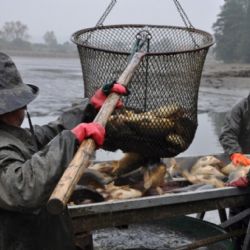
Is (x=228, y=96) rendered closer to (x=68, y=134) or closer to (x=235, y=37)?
(x=68, y=134)

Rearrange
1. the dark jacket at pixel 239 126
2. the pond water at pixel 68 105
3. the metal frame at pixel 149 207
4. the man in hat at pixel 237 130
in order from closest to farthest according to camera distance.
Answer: the metal frame at pixel 149 207 → the man in hat at pixel 237 130 → the dark jacket at pixel 239 126 → the pond water at pixel 68 105

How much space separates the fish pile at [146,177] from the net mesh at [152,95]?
8.7 inches

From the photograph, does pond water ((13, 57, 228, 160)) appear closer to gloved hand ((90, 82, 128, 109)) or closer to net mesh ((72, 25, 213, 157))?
net mesh ((72, 25, 213, 157))

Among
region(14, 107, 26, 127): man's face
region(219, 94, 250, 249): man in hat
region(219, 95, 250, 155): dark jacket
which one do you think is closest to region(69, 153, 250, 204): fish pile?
region(219, 94, 250, 249): man in hat

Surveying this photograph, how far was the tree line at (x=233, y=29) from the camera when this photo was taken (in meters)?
49.6

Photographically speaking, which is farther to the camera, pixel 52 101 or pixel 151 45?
pixel 52 101

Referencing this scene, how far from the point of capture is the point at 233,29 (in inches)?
2034

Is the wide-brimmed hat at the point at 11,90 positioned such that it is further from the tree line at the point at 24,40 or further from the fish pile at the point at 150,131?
the tree line at the point at 24,40

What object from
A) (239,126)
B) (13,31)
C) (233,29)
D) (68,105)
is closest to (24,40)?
(13,31)

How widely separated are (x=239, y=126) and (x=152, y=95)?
2.02m

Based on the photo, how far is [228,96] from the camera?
22547 mm

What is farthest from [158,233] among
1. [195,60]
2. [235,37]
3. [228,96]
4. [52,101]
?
[235,37]

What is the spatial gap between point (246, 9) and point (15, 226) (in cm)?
5082


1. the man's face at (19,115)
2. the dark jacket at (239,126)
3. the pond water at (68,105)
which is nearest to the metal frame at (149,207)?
the man's face at (19,115)
